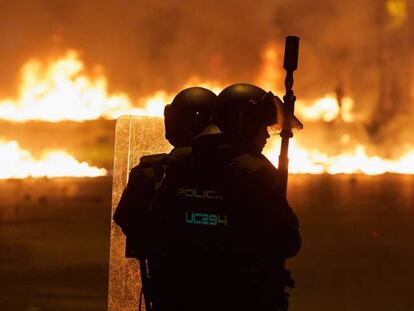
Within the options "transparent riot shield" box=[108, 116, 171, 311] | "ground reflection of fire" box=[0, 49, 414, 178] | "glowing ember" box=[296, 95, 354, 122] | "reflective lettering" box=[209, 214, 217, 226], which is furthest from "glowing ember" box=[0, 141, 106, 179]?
"reflective lettering" box=[209, 214, 217, 226]

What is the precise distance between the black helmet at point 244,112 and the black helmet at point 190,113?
14 centimetres

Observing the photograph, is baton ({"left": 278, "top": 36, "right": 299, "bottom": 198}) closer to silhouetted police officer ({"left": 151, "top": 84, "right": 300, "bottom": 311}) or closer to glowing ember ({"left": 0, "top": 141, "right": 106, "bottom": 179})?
silhouetted police officer ({"left": 151, "top": 84, "right": 300, "bottom": 311})

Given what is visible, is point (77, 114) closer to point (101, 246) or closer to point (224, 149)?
point (101, 246)

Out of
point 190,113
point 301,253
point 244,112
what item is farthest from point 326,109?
point 244,112

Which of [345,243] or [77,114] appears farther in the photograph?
[77,114]

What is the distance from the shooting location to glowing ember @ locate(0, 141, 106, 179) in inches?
744

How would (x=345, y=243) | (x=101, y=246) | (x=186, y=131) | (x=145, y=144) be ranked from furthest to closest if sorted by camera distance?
(x=345, y=243) < (x=101, y=246) < (x=145, y=144) < (x=186, y=131)

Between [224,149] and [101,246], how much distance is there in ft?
30.6

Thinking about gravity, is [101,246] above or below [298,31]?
below

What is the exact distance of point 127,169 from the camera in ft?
14.6

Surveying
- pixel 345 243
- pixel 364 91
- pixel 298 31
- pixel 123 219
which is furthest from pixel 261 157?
pixel 364 91

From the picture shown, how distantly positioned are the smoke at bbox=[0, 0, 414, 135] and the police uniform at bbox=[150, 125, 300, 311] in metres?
14.4

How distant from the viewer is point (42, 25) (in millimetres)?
17578

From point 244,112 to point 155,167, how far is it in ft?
1.56
